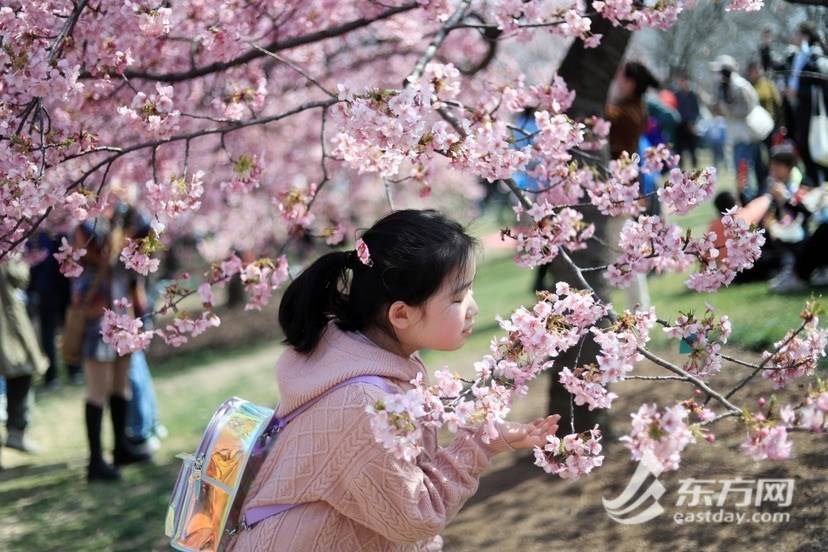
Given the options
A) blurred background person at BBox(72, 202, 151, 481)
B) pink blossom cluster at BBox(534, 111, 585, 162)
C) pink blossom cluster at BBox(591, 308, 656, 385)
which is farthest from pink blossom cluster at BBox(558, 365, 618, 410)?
blurred background person at BBox(72, 202, 151, 481)

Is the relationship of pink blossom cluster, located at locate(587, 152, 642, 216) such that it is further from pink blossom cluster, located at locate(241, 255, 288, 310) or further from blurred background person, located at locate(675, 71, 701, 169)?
blurred background person, located at locate(675, 71, 701, 169)

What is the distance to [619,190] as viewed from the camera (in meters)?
3.25

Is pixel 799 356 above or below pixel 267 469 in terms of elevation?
above

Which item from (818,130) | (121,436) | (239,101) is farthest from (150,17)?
(818,130)

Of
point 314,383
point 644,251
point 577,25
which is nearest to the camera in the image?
point 314,383

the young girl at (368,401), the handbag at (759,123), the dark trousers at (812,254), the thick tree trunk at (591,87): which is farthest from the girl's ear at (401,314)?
the handbag at (759,123)

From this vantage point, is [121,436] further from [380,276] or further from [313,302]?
[380,276]

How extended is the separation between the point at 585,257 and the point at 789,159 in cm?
304

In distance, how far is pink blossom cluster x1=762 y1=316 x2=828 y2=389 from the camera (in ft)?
8.30

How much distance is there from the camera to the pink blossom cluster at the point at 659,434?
2107mm

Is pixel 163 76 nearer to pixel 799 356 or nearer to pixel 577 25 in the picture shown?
pixel 577 25

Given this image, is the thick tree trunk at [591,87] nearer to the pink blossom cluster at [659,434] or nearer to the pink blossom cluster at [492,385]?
the pink blossom cluster at [492,385]

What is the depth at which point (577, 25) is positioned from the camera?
335 centimetres

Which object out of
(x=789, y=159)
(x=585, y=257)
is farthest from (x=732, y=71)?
(x=585, y=257)
